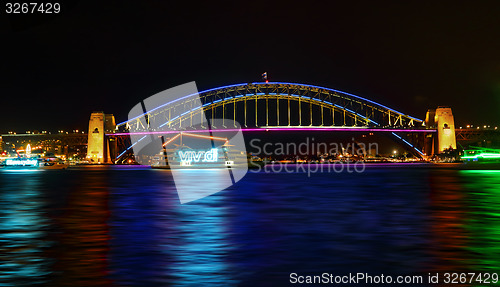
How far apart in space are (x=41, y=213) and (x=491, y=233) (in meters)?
10.7

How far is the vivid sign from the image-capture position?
75750mm

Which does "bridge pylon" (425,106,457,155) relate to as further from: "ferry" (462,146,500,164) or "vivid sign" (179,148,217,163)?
"vivid sign" (179,148,217,163)

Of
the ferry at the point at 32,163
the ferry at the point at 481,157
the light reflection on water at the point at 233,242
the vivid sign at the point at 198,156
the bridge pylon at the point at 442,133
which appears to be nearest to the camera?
the light reflection on water at the point at 233,242

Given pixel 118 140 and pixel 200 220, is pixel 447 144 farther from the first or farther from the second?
pixel 200 220

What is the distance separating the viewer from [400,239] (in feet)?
35.3

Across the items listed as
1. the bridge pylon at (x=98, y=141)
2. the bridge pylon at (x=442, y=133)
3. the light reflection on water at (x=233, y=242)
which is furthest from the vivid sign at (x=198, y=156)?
the light reflection on water at (x=233, y=242)

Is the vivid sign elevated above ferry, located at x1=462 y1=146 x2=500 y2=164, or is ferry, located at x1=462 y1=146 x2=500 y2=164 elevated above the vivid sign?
the vivid sign

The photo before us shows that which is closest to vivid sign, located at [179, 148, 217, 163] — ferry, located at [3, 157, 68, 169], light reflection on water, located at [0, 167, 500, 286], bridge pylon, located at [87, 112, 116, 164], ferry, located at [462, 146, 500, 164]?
ferry, located at [3, 157, 68, 169]

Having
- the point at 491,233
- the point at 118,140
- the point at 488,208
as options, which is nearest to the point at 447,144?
the point at 118,140

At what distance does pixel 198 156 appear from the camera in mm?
77812

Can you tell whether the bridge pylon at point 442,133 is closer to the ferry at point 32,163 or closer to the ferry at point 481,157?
the ferry at point 481,157

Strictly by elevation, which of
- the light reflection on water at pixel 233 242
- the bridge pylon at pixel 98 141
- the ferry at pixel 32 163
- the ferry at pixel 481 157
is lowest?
the ferry at pixel 481 157

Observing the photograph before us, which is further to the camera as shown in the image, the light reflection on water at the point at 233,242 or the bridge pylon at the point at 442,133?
the bridge pylon at the point at 442,133

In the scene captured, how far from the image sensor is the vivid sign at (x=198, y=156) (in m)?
75.8
